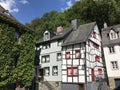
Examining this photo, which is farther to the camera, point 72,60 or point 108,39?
point 108,39

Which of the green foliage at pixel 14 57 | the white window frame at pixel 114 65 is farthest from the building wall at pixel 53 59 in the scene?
the white window frame at pixel 114 65

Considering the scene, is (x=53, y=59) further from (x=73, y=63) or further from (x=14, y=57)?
(x=14, y=57)

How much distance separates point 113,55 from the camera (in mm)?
27125

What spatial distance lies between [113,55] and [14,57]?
628 inches

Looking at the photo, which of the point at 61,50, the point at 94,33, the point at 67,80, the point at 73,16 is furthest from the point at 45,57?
the point at 73,16

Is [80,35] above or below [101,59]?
above

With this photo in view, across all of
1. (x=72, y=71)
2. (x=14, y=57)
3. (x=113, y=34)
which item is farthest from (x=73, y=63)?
(x=14, y=57)

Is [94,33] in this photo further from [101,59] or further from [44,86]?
[44,86]

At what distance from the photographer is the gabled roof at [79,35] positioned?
26.1 m

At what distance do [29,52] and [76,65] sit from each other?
25.0 feet

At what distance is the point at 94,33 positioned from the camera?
96.5ft

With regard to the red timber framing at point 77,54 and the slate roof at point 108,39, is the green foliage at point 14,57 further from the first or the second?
the slate roof at point 108,39

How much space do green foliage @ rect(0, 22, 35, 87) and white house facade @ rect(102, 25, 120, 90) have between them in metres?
12.9

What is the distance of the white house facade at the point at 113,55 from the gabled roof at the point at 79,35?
370 cm
